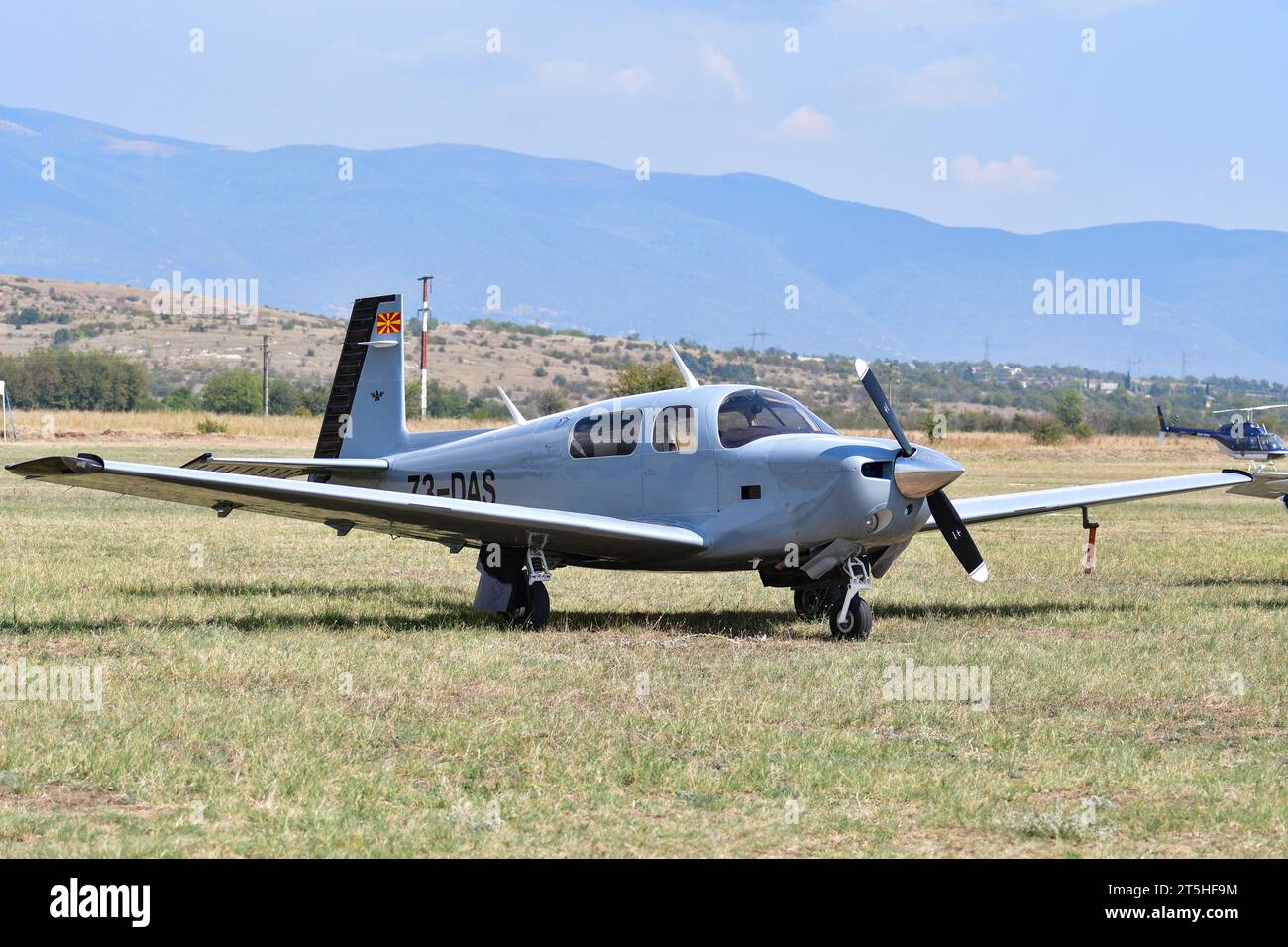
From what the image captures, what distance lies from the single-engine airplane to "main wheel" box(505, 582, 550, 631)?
1 cm

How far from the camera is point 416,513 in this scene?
13383 mm

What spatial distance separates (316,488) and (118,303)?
19469 centimetres

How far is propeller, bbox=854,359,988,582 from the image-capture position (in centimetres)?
1296


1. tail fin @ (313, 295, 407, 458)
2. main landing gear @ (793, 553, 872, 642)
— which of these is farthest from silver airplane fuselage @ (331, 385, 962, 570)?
tail fin @ (313, 295, 407, 458)

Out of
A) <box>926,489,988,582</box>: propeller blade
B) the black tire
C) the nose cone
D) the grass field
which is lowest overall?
the grass field

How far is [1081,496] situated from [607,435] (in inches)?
226

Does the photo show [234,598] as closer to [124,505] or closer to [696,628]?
[696,628]

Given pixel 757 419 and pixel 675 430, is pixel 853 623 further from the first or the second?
pixel 675 430

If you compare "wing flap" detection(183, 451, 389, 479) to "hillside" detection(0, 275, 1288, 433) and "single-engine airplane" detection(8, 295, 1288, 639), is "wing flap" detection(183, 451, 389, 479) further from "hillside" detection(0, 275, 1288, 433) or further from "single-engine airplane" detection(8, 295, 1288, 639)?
"hillside" detection(0, 275, 1288, 433)

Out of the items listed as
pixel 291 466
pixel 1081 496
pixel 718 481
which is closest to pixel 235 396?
pixel 291 466

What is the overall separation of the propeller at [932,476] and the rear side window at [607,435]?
7.60ft

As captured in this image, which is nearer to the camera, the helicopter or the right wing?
the right wing

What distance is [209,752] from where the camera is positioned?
8.40 metres
